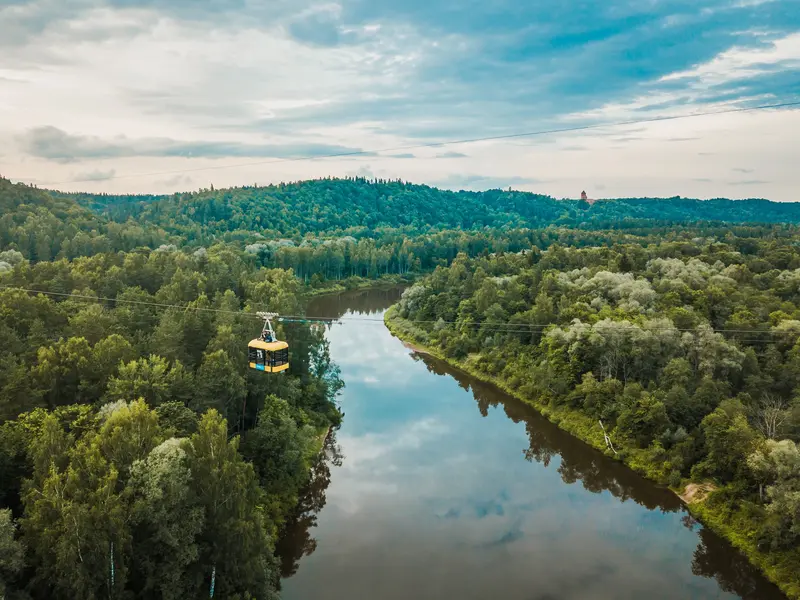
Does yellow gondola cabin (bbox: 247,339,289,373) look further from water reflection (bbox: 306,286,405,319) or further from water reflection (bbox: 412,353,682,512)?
water reflection (bbox: 306,286,405,319)

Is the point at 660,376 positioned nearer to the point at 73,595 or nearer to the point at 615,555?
the point at 615,555

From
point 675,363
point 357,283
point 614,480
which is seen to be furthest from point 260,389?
point 357,283

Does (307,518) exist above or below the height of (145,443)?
below

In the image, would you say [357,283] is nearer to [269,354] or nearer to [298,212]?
[298,212]

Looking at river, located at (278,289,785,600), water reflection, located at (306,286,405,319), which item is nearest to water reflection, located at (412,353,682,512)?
river, located at (278,289,785,600)

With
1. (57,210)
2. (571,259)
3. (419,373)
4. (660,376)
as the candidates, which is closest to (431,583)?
(660,376)

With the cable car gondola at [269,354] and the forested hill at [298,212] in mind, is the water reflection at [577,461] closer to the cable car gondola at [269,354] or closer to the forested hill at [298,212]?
the cable car gondola at [269,354]
